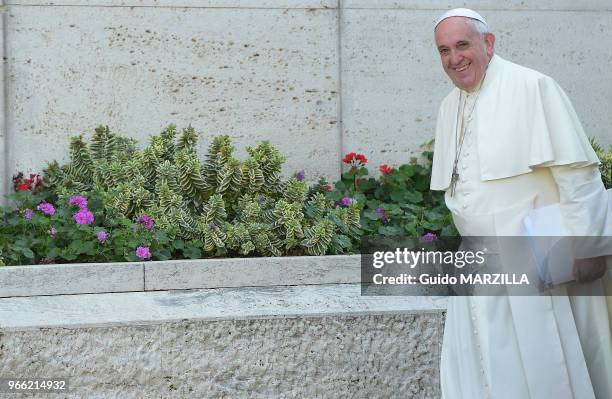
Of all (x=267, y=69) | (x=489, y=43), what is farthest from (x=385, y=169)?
(x=489, y=43)

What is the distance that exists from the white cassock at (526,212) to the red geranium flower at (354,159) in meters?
2.47

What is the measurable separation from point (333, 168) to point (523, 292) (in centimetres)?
300

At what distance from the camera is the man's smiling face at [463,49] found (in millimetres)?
3125

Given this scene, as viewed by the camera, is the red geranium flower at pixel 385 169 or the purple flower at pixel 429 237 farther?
the red geranium flower at pixel 385 169

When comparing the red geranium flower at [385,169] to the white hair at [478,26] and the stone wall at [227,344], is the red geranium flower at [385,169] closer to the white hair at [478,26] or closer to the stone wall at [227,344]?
the stone wall at [227,344]

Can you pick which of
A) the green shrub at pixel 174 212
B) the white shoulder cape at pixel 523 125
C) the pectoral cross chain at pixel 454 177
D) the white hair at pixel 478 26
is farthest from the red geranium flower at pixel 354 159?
the white hair at pixel 478 26

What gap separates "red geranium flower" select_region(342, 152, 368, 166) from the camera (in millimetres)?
5784

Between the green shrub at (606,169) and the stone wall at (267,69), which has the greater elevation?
the stone wall at (267,69)

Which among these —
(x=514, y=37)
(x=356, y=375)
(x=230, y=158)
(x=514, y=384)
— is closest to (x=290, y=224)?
(x=230, y=158)

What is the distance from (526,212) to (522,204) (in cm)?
3

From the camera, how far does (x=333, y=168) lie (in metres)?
5.97

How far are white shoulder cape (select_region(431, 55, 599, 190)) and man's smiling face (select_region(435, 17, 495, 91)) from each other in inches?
2.7

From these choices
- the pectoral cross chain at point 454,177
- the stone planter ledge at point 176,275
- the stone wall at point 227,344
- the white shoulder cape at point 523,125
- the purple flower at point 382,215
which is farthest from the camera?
the purple flower at point 382,215

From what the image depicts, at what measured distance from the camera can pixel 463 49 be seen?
3.14 meters
